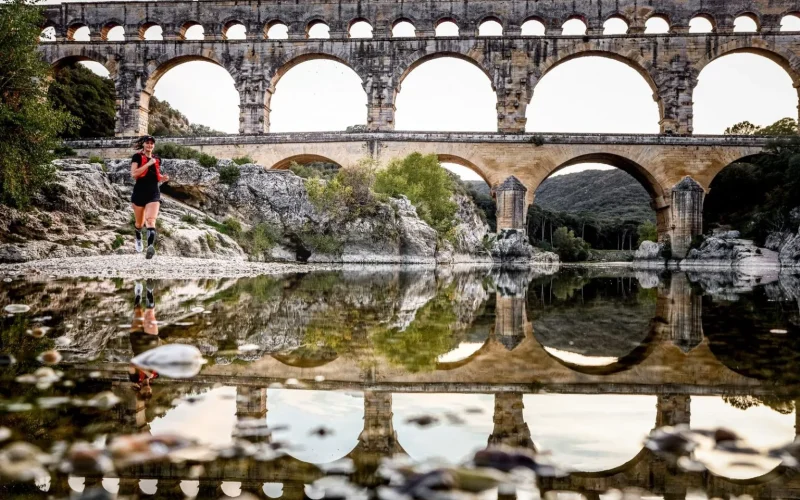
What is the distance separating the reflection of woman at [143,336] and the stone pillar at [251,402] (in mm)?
301

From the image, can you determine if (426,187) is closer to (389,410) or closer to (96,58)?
(96,58)

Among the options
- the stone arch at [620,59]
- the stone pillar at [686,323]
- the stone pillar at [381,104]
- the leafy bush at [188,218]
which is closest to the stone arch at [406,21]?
the stone pillar at [381,104]

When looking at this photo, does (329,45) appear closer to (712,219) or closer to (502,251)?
(502,251)

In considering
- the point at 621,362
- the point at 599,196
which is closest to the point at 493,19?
the point at 621,362

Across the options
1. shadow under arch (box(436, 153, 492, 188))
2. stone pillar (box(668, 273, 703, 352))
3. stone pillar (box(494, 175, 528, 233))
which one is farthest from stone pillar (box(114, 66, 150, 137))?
stone pillar (box(668, 273, 703, 352))

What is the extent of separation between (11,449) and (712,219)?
3102cm

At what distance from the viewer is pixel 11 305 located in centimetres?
404

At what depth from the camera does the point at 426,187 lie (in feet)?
74.3

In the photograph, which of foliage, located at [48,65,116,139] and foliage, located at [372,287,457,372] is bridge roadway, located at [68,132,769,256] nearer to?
foliage, located at [48,65,116,139]

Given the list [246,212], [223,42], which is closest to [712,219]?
[246,212]

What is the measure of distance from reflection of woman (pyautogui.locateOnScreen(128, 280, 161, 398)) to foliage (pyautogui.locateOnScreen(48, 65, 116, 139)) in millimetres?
32526

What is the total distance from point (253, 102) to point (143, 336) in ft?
86.8

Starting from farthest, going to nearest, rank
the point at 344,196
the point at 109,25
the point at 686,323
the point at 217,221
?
1. the point at 109,25
2. the point at 344,196
3. the point at 217,221
4. the point at 686,323

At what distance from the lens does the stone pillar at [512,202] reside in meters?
24.5
